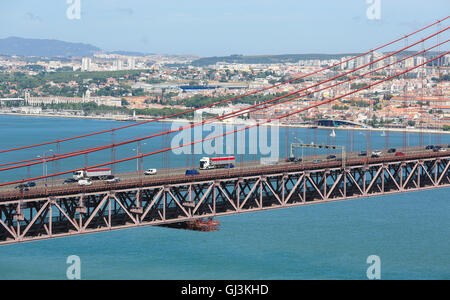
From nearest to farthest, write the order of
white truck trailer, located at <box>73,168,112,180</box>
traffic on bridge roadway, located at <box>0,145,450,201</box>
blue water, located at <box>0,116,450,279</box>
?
traffic on bridge roadway, located at <box>0,145,450,201</box> → blue water, located at <box>0,116,450,279</box> → white truck trailer, located at <box>73,168,112,180</box>

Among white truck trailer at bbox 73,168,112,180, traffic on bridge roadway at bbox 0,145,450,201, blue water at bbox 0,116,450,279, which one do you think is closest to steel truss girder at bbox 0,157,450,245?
traffic on bridge roadway at bbox 0,145,450,201

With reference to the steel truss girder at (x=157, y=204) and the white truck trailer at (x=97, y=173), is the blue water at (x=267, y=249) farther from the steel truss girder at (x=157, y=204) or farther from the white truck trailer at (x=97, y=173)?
the white truck trailer at (x=97, y=173)

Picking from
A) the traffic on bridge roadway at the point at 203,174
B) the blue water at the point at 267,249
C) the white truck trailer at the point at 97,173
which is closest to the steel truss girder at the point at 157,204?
the traffic on bridge roadway at the point at 203,174

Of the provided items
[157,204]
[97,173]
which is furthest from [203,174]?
[97,173]

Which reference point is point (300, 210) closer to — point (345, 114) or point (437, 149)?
point (437, 149)

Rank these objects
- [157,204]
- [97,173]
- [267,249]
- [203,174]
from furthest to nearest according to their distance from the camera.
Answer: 1. [267,249]
2. [97,173]
3. [203,174]
4. [157,204]

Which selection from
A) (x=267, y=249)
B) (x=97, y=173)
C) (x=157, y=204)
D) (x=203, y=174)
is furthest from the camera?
(x=267, y=249)

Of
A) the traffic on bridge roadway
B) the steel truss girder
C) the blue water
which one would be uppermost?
the traffic on bridge roadway

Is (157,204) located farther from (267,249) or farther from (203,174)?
(267,249)

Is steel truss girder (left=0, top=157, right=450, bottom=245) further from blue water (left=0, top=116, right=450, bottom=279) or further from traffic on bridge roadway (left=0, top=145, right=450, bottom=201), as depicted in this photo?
blue water (left=0, top=116, right=450, bottom=279)
